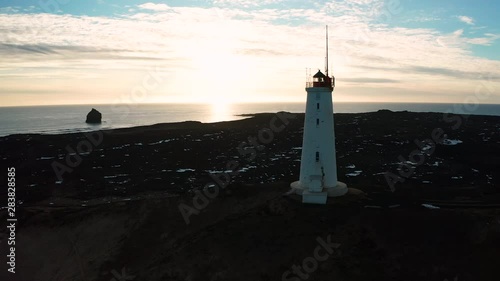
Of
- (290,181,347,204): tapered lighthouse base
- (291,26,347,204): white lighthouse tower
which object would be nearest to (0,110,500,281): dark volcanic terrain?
(290,181,347,204): tapered lighthouse base

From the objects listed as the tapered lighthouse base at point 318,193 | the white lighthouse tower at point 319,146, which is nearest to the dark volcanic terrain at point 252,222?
the tapered lighthouse base at point 318,193

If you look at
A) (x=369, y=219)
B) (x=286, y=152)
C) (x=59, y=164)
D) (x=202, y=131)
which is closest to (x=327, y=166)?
(x=369, y=219)

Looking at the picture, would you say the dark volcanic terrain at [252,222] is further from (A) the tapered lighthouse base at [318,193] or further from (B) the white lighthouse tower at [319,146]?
(B) the white lighthouse tower at [319,146]

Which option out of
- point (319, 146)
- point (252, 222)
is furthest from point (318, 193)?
point (252, 222)

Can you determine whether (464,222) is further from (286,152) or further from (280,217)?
(286,152)

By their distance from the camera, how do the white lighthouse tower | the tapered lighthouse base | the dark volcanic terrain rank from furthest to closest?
the white lighthouse tower, the tapered lighthouse base, the dark volcanic terrain

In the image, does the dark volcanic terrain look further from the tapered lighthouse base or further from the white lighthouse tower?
the white lighthouse tower
